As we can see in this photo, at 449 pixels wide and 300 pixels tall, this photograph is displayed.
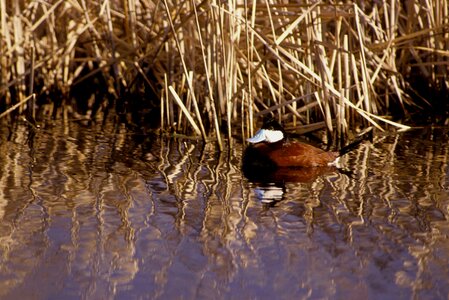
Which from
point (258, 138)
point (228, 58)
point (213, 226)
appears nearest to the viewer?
point (213, 226)

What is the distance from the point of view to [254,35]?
780 centimetres

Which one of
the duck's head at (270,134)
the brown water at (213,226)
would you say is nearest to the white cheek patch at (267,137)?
the duck's head at (270,134)

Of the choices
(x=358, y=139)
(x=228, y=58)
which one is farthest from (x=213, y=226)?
(x=358, y=139)

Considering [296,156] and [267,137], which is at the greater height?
[267,137]

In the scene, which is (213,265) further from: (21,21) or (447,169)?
(21,21)

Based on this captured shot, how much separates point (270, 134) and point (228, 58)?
2.30 ft

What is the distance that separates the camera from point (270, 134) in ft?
23.2

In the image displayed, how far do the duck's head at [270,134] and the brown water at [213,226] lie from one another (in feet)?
0.87

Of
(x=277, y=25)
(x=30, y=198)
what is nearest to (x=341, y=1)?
(x=277, y=25)

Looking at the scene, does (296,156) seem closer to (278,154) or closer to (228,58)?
(278,154)

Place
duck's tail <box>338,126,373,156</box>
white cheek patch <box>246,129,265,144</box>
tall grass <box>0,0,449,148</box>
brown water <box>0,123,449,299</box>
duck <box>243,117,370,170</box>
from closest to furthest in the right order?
brown water <box>0,123,449,299</box> < duck <box>243,117,370,170</box> < white cheek patch <box>246,129,265,144</box> < duck's tail <box>338,126,373,156</box> < tall grass <box>0,0,449,148</box>

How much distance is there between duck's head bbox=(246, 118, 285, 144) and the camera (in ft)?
23.2

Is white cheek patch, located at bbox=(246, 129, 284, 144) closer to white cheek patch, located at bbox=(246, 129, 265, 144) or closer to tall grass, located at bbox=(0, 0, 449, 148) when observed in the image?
white cheek patch, located at bbox=(246, 129, 265, 144)

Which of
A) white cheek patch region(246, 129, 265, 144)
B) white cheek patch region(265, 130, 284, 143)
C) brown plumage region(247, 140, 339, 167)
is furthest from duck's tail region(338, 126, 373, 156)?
white cheek patch region(246, 129, 265, 144)
